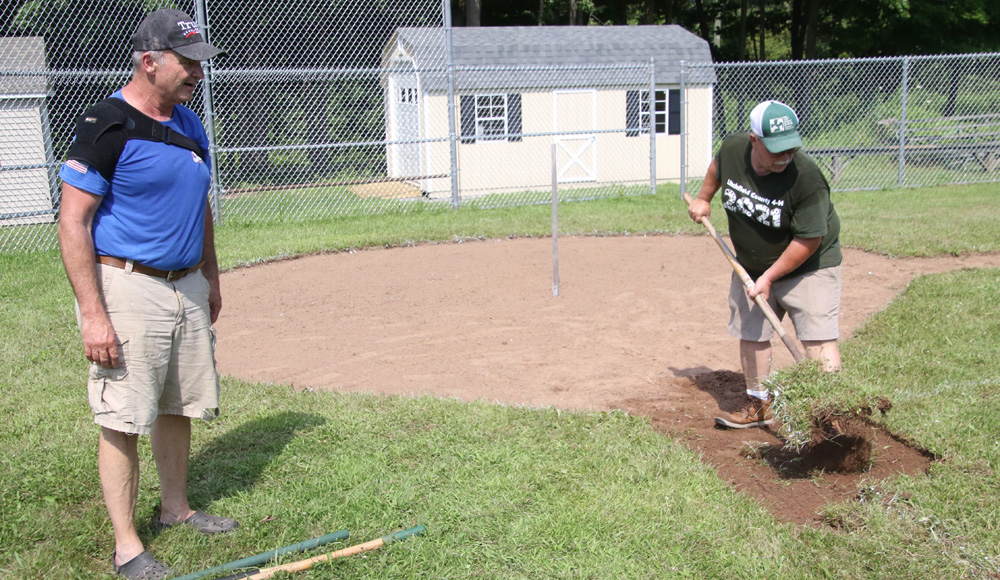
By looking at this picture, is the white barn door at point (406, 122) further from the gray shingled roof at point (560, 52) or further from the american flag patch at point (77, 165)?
the american flag patch at point (77, 165)

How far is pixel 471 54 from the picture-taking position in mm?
17438

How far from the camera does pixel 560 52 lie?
18297 mm

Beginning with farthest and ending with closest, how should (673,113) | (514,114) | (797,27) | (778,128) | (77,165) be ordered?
(797,27), (673,113), (514,114), (778,128), (77,165)

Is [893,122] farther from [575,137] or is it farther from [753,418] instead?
[753,418]

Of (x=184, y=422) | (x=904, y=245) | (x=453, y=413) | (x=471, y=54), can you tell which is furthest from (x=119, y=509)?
(x=471, y=54)

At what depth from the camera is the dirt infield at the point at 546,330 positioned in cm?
489

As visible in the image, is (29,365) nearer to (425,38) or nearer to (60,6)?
(60,6)

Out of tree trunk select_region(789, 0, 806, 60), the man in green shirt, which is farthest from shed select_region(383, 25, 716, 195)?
tree trunk select_region(789, 0, 806, 60)

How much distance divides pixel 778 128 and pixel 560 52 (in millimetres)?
14829

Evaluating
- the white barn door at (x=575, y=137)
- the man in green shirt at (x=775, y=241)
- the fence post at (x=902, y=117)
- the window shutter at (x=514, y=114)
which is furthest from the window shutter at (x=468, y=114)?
the man in green shirt at (x=775, y=241)

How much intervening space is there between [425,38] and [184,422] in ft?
42.7

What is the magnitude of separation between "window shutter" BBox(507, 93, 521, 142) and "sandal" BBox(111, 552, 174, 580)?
1534 centimetres

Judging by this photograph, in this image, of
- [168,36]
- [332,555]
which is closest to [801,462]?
A: [332,555]

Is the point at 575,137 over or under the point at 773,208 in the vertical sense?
over
